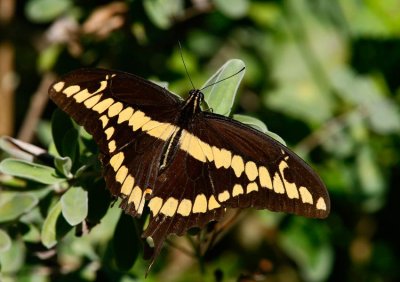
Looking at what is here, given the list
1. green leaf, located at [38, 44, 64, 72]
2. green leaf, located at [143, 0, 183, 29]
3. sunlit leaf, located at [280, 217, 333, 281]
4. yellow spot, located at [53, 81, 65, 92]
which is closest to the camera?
yellow spot, located at [53, 81, 65, 92]

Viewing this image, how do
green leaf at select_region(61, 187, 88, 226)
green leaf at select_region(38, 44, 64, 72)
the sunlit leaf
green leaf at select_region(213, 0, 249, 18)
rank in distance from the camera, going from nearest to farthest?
green leaf at select_region(61, 187, 88, 226)
green leaf at select_region(213, 0, 249, 18)
green leaf at select_region(38, 44, 64, 72)
the sunlit leaf

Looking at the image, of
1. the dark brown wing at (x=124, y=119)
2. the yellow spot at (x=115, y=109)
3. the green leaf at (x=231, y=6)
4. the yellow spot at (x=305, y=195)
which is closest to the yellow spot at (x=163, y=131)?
the dark brown wing at (x=124, y=119)

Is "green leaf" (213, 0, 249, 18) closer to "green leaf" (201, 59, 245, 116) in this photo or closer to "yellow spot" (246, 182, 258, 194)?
"green leaf" (201, 59, 245, 116)

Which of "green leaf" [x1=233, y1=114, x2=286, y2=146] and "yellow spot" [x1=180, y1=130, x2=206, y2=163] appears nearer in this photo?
"green leaf" [x1=233, y1=114, x2=286, y2=146]

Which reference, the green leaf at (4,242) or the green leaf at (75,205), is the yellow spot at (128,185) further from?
the green leaf at (4,242)

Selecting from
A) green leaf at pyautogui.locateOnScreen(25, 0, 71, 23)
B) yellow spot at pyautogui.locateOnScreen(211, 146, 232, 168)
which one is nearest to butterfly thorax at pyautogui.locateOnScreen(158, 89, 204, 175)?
yellow spot at pyautogui.locateOnScreen(211, 146, 232, 168)

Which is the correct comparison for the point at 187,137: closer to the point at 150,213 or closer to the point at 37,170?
the point at 150,213
